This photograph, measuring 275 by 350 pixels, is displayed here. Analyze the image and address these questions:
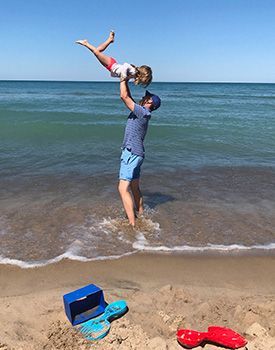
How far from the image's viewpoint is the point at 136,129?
5.00 metres

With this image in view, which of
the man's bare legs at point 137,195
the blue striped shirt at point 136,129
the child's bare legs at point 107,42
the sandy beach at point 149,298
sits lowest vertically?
the sandy beach at point 149,298

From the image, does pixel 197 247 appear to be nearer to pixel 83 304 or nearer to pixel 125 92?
pixel 83 304

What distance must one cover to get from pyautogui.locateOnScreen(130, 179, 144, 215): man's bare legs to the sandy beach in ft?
4.29

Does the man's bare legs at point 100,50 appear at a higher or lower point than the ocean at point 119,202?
higher

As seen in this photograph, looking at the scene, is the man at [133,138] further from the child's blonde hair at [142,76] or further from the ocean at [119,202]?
the ocean at [119,202]

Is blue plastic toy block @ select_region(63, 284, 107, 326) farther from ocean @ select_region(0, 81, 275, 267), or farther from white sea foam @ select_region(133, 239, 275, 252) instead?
white sea foam @ select_region(133, 239, 275, 252)

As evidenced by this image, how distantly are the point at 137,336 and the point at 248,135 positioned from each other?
1226cm

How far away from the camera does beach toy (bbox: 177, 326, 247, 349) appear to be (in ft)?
9.53

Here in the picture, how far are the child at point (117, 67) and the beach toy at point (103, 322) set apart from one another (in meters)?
2.74

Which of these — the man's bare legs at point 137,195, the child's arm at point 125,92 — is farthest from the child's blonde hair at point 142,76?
the man's bare legs at point 137,195

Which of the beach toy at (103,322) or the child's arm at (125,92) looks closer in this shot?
the beach toy at (103,322)

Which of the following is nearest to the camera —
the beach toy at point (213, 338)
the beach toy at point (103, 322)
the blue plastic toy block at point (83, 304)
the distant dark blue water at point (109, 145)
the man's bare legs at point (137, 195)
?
the beach toy at point (213, 338)

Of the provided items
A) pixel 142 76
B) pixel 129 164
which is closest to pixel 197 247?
pixel 129 164

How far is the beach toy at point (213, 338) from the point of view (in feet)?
9.53
